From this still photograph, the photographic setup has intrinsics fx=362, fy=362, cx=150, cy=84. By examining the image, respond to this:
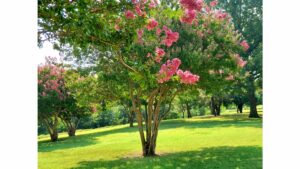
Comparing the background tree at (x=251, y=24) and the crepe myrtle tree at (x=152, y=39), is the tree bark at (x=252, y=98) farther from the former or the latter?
the crepe myrtle tree at (x=152, y=39)

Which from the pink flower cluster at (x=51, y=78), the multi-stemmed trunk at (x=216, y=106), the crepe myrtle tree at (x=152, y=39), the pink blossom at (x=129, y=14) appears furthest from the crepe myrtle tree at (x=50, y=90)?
the pink blossom at (x=129, y=14)

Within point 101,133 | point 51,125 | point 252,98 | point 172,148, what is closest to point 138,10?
point 172,148

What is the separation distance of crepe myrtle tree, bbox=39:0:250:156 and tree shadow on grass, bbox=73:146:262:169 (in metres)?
0.39

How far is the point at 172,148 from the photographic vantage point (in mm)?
5133

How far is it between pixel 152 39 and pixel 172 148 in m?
2.61

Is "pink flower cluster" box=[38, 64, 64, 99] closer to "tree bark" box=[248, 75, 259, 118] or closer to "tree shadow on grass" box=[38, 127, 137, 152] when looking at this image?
"tree shadow on grass" box=[38, 127, 137, 152]

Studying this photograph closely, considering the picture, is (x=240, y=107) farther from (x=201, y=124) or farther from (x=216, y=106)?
(x=201, y=124)

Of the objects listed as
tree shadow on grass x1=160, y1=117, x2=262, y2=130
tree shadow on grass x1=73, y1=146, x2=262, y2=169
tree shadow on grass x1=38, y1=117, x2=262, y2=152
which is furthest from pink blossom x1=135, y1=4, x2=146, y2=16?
tree shadow on grass x1=160, y1=117, x2=262, y2=130

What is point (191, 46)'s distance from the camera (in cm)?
368

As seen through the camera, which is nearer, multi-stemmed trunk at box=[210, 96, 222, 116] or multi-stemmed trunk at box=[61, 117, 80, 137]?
multi-stemmed trunk at box=[61, 117, 80, 137]

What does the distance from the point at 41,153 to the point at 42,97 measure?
128 cm

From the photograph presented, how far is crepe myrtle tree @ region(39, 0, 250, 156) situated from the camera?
166cm
